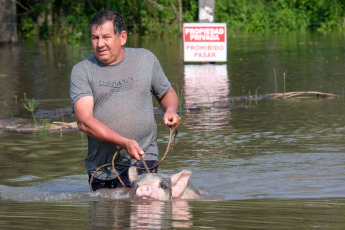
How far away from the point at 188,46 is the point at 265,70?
9.70 ft

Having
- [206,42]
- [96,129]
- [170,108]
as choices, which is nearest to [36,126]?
[170,108]

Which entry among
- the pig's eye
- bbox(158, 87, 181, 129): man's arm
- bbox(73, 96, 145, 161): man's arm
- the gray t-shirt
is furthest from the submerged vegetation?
the pig's eye

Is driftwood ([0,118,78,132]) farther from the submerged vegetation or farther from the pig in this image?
the submerged vegetation

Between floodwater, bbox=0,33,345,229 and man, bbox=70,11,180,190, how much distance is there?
0.46 meters

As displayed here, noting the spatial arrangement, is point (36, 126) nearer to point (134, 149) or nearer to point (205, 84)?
point (134, 149)

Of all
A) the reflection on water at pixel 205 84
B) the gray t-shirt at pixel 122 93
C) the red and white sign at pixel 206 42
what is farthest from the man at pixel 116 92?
the red and white sign at pixel 206 42

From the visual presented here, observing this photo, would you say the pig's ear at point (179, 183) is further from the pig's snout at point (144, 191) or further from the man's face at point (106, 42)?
the man's face at point (106, 42)

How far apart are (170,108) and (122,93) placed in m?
0.41

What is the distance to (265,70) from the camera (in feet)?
63.1

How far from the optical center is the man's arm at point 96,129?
6.12 metres

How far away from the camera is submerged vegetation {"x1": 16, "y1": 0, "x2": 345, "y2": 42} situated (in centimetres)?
3731

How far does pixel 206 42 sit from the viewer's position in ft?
70.1

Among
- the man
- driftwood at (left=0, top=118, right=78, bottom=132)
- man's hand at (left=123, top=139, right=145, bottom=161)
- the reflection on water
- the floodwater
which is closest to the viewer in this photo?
the floodwater

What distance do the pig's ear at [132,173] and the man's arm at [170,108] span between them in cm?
44
